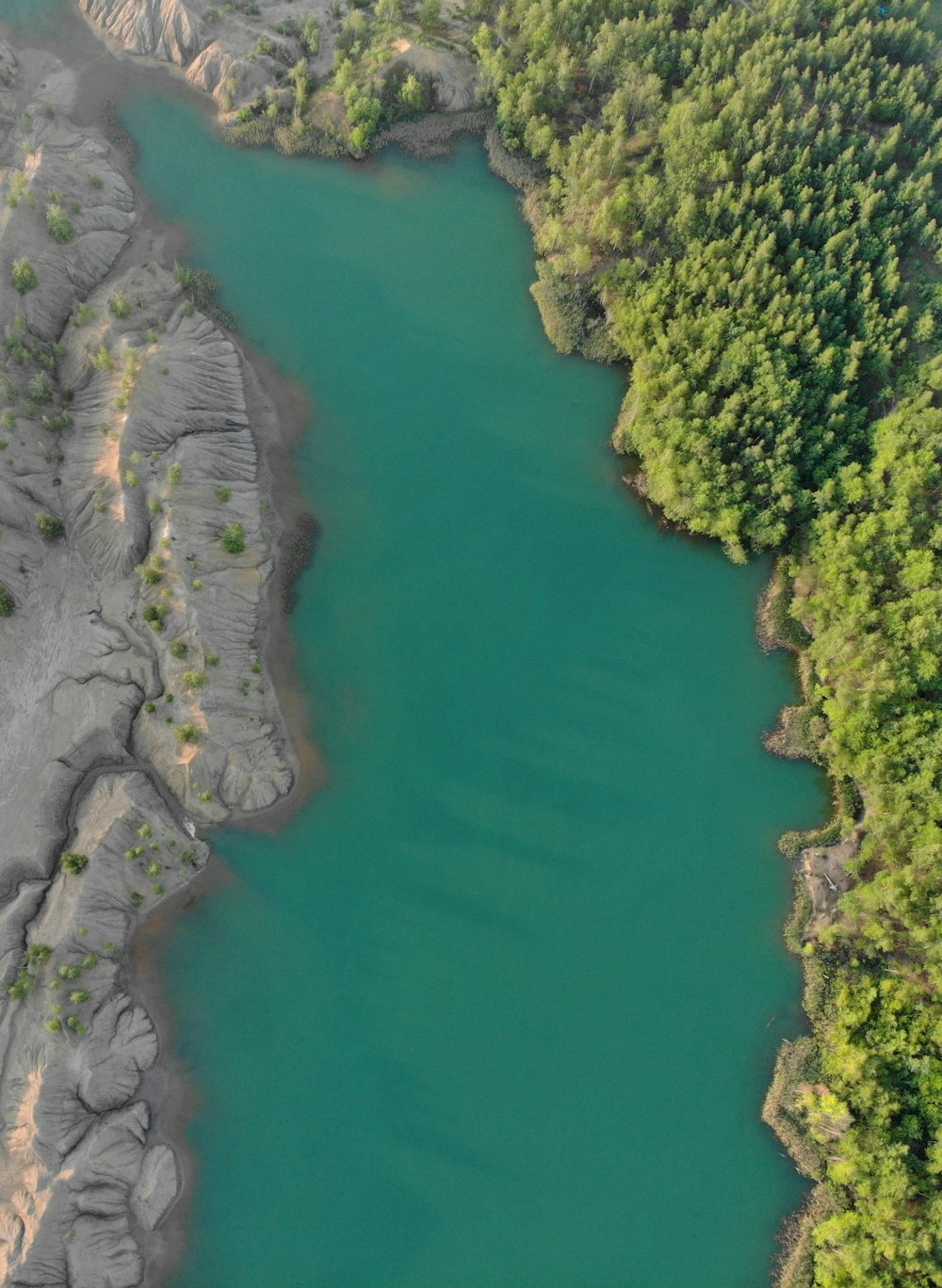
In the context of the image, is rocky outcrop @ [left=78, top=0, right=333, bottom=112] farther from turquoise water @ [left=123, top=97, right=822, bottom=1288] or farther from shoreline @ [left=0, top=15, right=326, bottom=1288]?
turquoise water @ [left=123, top=97, right=822, bottom=1288]

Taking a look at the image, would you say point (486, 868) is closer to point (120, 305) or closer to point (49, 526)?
point (49, 526)

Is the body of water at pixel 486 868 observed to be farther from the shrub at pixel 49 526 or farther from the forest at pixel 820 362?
the shrub at pixel 49 526

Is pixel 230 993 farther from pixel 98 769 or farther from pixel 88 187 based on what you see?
pixel 88 187

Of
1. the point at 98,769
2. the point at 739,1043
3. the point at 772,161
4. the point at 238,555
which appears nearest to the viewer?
the point at 739,1043

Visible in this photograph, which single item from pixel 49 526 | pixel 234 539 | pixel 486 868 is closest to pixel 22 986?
pixel 486 868

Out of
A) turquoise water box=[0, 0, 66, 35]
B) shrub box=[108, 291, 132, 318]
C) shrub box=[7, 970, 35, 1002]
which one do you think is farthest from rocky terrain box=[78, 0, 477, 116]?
shrub box=[7, 970, 35, 1002]

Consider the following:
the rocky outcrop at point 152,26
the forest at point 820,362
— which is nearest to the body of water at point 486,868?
the forest at point 820,362

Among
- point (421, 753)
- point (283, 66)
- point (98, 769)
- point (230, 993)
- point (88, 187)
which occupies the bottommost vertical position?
point (230, 993)

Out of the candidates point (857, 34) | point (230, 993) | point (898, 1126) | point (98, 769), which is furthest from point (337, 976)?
point (857, 34)
